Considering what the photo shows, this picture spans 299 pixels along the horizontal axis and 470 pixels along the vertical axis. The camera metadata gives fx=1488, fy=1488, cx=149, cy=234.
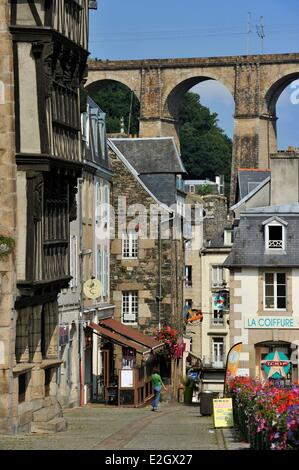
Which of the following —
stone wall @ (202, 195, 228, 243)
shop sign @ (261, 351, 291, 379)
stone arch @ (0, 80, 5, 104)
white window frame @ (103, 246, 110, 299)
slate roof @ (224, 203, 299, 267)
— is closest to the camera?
stone arch @ (0, 80, 5, 104)

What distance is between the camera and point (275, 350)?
4166 cm

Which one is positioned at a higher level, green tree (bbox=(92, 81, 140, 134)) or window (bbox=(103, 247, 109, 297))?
green tree (bbox=(92, 81, 140, 134))

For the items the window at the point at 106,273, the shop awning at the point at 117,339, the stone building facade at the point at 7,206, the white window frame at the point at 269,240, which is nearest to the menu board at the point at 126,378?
the shop awning at the point at 117,339

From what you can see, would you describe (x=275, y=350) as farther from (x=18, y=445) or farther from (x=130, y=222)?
(x=18, y=445)

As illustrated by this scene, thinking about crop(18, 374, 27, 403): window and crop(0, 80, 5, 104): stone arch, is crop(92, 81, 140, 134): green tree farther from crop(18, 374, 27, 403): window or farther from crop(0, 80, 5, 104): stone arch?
crop(0, 80, 5, 104): stone arch

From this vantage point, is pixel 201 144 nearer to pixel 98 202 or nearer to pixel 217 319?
pixel 217 319

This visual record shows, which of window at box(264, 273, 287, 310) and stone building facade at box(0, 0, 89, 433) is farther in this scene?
window at box(264, 273, 287, 310)

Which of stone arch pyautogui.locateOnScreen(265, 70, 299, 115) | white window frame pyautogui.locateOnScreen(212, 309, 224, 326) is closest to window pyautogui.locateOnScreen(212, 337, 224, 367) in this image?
white window frame pyautogui.locateOnScreen(212, 309, 224, 326)

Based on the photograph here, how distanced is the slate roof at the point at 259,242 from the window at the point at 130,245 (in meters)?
6.99

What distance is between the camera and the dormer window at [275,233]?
42656 millimetres

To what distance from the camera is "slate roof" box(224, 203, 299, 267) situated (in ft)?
138

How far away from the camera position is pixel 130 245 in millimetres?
49906

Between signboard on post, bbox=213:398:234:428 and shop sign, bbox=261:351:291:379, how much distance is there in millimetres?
11903
